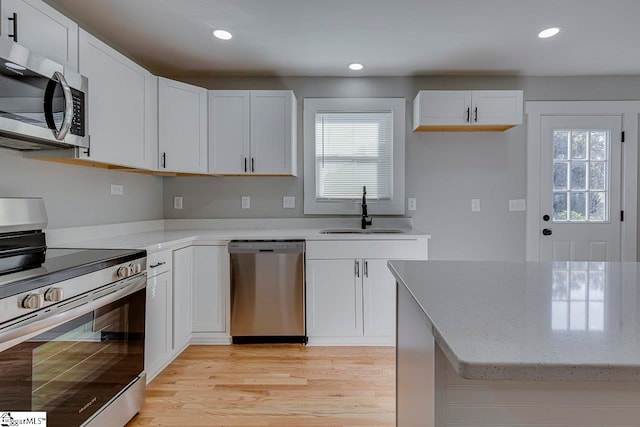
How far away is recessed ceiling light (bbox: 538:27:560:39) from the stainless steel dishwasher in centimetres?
237

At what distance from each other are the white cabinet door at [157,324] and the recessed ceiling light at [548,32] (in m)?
3.17

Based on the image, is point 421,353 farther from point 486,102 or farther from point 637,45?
point 637,45

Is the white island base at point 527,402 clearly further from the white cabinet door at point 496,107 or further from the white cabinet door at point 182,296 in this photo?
the white cabinet door at point 496,107

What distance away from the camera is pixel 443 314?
0.82 m

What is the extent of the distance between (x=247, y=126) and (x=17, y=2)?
5.69 feet

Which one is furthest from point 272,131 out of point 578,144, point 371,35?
point 578,144

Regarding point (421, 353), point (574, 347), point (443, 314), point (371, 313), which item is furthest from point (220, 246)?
point (574, 347)

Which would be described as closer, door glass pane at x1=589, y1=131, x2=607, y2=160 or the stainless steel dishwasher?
the stainless steel dishwasher

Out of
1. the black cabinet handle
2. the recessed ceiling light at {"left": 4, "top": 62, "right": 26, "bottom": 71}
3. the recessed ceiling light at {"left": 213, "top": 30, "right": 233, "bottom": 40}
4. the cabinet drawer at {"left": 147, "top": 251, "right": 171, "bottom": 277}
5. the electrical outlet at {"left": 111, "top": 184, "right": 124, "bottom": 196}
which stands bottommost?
the cabinet drawer at {"left": 147, "top": 251, "right": 171, "bottom": 277}

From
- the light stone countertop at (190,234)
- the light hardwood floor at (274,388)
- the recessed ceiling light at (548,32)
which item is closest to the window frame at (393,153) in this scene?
the light stone countertop at (190,234)

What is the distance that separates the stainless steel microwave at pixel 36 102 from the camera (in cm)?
147

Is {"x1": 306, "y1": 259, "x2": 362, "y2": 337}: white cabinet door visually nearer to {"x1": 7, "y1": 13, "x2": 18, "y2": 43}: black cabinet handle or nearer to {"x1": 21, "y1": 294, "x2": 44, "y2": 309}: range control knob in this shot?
{"x1": 21, "y1": 294, "x2": 44, "y2": 309}: range control knob

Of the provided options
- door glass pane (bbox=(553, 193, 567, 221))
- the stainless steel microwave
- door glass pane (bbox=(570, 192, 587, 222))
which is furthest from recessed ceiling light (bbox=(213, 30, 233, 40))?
door glass pane (bbox=(570, 192, 587, 222))

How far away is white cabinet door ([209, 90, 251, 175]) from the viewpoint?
316 cm
